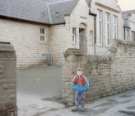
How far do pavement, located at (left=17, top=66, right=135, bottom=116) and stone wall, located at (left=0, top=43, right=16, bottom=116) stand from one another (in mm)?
3214

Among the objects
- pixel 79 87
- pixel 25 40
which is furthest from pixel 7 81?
pixel 25 40

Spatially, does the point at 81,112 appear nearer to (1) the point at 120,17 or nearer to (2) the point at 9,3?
(2) the point at 9,3

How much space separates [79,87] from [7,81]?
4.95m

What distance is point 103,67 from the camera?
1434 cm

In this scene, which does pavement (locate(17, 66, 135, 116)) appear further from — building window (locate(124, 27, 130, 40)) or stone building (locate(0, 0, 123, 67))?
building window (locate(124, 27, 130, 40))

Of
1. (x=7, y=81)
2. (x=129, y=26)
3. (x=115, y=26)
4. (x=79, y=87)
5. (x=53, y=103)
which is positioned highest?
(x=129, y=26)

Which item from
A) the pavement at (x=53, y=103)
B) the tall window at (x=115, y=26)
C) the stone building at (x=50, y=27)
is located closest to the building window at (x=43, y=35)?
the stone building at (x=50, y=27)

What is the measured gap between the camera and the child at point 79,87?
11.2 meters

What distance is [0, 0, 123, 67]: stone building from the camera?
23.5m

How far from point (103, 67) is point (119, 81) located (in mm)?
2080

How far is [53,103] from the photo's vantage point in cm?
1180

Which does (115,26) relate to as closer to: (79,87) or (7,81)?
(79,87)

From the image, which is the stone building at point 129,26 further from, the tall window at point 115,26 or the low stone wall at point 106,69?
the low stone wall at point 106,69

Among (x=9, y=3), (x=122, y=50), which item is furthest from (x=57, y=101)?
(x=9, y=3)
